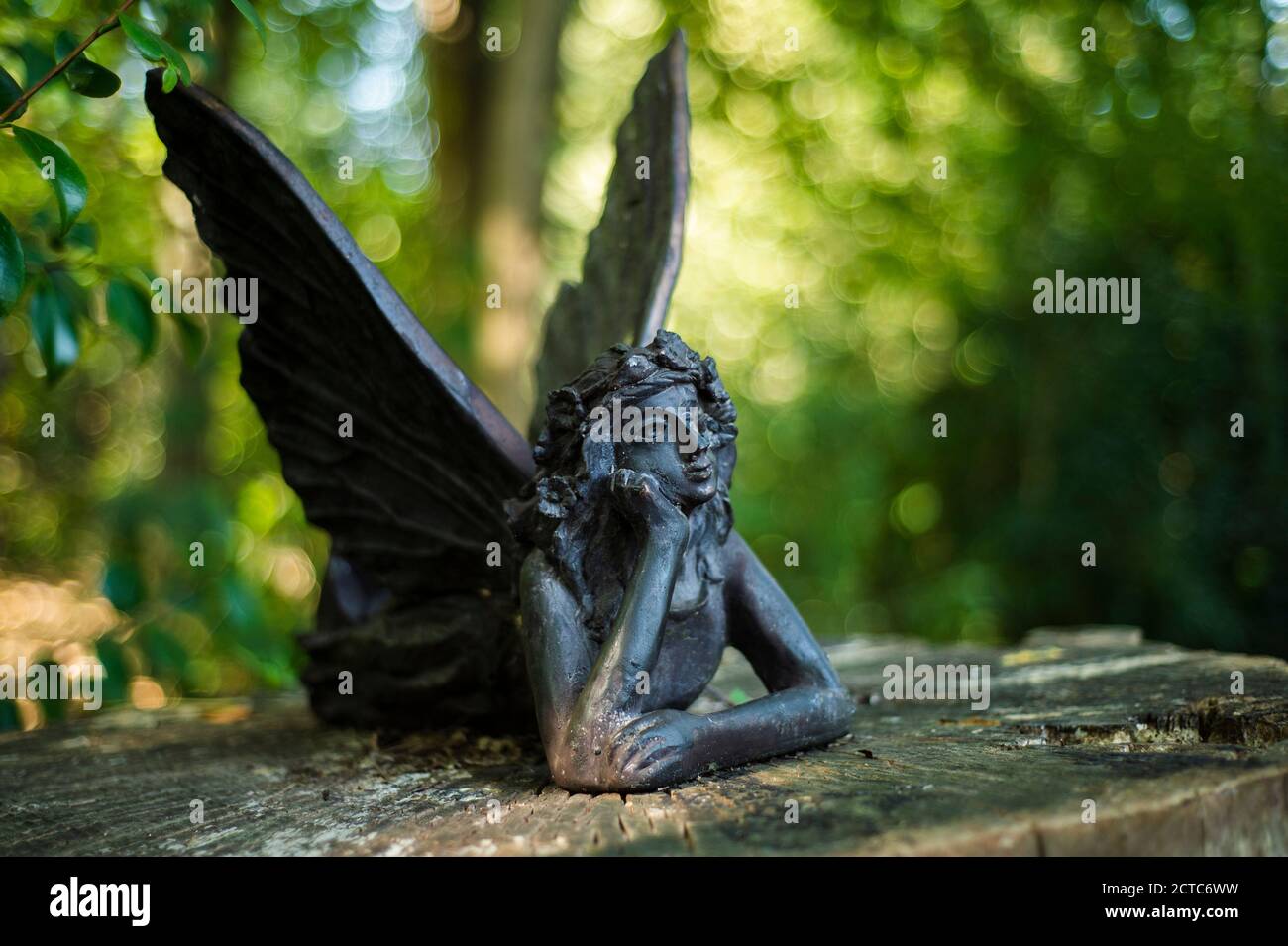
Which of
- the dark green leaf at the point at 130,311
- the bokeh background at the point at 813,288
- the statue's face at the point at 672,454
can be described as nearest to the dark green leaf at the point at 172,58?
the bokeh background at the point at 813,288

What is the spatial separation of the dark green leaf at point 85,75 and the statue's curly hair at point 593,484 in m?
1.02

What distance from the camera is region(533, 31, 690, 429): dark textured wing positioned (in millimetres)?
2664

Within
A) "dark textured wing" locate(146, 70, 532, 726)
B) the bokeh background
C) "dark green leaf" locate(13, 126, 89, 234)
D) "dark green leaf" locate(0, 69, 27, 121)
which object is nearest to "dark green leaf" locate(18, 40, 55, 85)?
Answer: the bokeh background

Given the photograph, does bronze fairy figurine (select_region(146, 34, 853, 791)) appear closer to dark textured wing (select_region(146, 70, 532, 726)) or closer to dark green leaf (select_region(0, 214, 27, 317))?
dark textured wing (select_region(146, 70, 532, 726))

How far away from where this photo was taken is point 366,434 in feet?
8.43

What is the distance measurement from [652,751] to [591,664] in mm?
243

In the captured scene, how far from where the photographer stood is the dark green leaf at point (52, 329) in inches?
89.7

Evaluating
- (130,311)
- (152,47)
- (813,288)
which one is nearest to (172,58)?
(152,47)

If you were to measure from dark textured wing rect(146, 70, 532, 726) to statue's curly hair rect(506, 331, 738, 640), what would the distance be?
0.22 metres

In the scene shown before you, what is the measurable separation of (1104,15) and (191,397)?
5.27 metres

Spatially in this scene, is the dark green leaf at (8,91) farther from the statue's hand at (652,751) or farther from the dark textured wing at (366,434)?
the statue's hand at (652,751)

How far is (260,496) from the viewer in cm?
668
